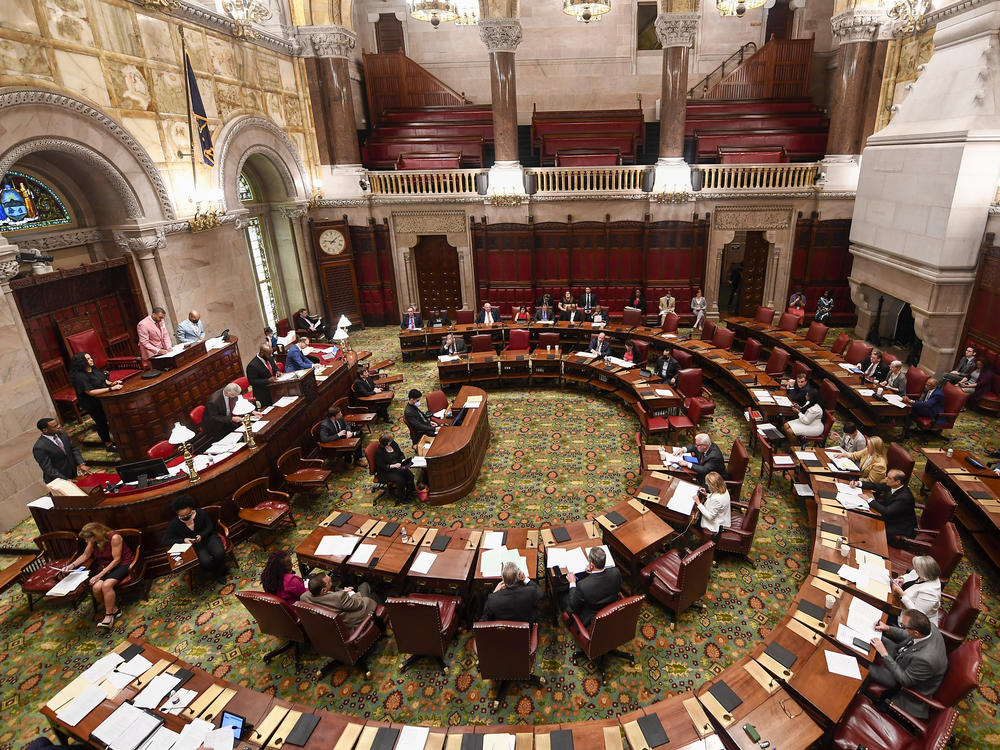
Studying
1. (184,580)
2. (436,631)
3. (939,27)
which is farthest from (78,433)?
(939,27)

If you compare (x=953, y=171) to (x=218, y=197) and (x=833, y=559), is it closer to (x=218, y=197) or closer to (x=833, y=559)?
(x=833, y=559)

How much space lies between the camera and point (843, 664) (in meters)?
4.74

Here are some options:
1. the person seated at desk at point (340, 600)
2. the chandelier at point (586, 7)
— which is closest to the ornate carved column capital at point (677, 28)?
the chandelier at point (586, 7)

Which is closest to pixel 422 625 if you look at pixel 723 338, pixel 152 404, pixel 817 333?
pixel 152 404

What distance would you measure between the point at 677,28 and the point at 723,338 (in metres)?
9.22

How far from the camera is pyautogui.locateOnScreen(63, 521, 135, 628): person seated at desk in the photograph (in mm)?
6699

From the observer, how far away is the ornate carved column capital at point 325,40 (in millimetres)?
15737

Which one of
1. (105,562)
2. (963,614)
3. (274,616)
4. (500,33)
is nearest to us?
(963,614)

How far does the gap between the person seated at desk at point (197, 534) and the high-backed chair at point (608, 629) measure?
4695mm

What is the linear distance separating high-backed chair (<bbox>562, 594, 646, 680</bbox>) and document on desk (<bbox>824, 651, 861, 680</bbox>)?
→ 1634mm

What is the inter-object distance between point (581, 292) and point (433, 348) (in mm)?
5623

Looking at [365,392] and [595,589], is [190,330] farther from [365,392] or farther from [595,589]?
[595,589]

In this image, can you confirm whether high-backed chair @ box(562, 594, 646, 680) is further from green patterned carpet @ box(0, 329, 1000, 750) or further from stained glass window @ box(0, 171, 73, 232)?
stained glass window @ box(0, 171, 73, 232)

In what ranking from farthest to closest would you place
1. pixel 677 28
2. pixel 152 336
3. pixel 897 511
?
pixel 677 28 → pixel 152 336 → pixel 897 511
